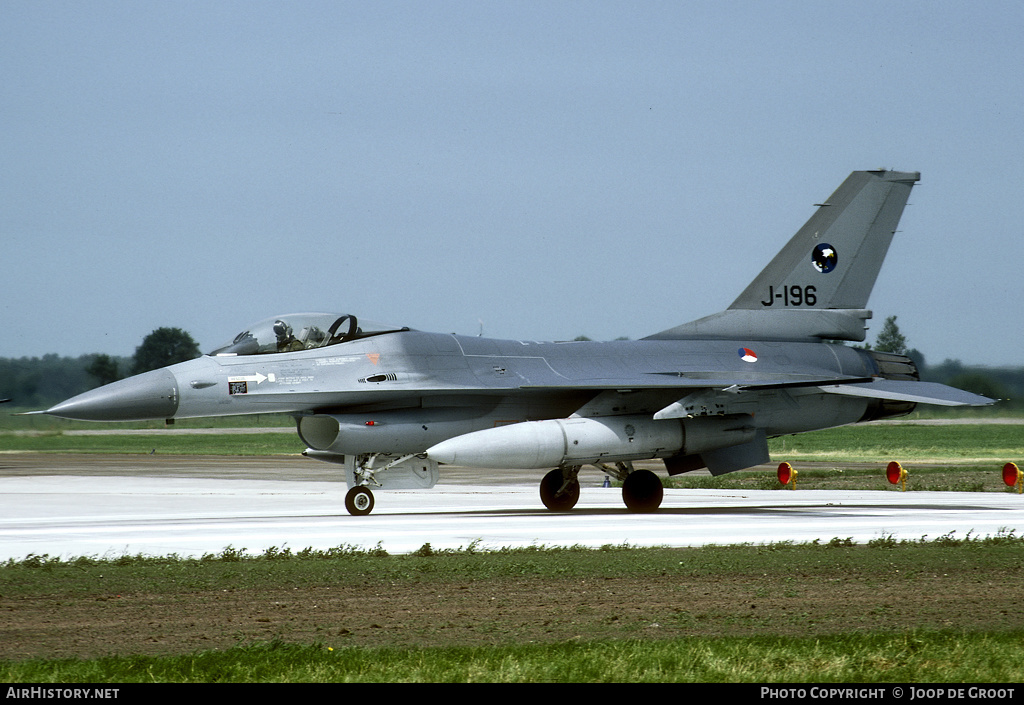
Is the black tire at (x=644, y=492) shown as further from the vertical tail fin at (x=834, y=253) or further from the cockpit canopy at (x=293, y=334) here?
the cockpit canopy at (x=293, y=334)

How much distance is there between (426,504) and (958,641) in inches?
628

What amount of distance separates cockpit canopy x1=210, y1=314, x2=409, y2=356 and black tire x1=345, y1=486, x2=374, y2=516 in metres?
2.21

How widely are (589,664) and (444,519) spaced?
10938mm

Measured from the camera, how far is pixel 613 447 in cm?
1870

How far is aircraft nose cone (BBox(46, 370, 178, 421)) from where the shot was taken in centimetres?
1712

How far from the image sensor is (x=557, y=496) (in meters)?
20.0

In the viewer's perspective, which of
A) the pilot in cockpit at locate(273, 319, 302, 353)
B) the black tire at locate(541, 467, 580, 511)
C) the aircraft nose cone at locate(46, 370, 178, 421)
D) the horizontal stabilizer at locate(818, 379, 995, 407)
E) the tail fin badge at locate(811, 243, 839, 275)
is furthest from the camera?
the tail fin badge at locate(811, 243, 839, 275)

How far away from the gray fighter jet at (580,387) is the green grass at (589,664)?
10398mm

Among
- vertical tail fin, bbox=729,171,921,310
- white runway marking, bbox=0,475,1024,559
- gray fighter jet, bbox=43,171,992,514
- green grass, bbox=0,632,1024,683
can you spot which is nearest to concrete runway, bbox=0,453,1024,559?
white runway marking, bbox=0,475,1024,559

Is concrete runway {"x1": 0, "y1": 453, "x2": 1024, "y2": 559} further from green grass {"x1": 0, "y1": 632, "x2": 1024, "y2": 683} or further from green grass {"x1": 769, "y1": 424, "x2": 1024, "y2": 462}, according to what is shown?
green grass {"x1": 769, "y1": 424, "x2": 1024, "y2": 462}

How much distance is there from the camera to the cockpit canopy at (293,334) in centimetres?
1819

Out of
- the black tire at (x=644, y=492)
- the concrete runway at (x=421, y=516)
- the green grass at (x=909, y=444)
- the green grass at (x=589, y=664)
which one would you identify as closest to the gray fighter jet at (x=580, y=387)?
the black tire at (x=644, y=492)
